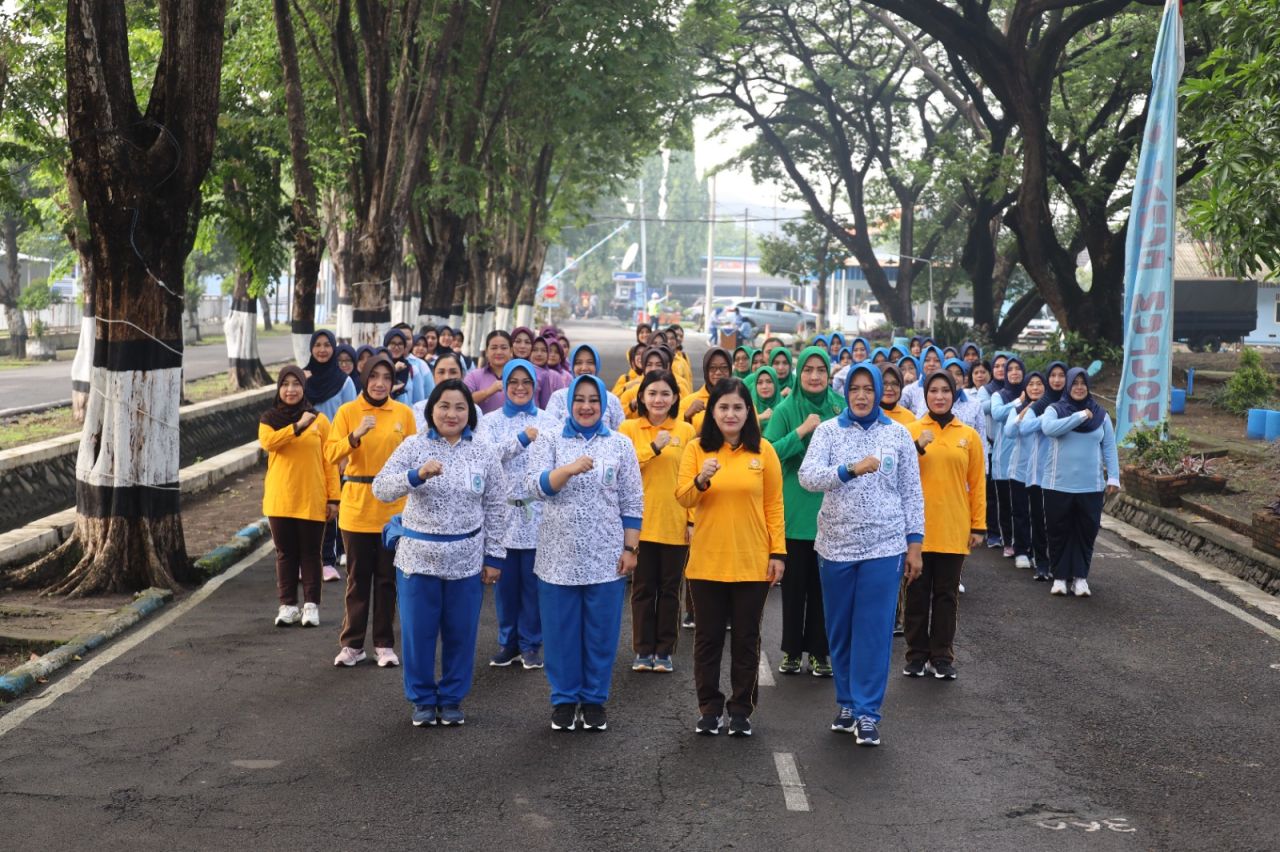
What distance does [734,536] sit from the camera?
7625 mm

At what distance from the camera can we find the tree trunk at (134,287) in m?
11.2

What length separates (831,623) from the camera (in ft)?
26.3

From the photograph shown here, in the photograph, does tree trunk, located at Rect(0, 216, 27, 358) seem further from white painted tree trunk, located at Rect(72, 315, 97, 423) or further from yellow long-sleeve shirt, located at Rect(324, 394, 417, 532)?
yellow long-sleeve shirt, located at Rect(324, 394, 417, 532)

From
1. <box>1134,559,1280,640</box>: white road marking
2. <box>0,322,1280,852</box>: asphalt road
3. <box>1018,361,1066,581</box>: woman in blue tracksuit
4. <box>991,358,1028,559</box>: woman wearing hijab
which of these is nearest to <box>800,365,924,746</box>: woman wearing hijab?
<box>0,322,1280,852</box>: asphalt road

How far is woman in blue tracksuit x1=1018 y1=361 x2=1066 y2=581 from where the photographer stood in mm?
12531

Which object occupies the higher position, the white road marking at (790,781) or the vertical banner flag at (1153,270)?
the vertical banner flag at (1153,270)

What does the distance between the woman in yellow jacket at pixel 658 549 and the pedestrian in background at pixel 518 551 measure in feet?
1.90

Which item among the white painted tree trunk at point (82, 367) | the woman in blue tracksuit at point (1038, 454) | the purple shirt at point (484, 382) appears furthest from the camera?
the white painted tree trunk at point (82, 367)

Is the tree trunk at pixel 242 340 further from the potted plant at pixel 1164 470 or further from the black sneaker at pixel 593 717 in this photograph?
the black sneaker at pixel 593 717

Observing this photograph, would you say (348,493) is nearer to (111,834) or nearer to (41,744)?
(41,744)

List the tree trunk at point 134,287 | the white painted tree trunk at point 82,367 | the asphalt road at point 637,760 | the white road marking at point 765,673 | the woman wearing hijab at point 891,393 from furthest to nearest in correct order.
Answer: the white painted tree trunk at point 82,367
the tree trunk at point 134,287
the woman wearing hijab at point 891,393
the white road marking at point 765,673
the asphalt road at point 637,760

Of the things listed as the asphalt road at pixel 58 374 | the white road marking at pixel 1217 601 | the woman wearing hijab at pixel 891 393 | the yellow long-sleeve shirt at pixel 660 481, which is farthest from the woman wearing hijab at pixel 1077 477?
the asphalt road at pixel 58 374

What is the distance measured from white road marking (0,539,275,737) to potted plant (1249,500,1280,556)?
8567 mm

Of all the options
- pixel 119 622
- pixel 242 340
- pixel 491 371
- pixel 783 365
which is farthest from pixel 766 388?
pixel 242 340
